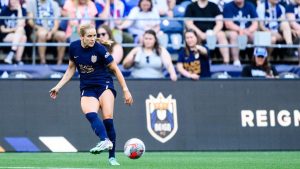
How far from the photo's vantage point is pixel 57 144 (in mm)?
19656

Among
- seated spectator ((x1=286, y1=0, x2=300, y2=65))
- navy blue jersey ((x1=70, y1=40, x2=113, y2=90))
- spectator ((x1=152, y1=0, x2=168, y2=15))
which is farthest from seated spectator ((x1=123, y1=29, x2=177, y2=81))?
navy blue jersey ((x1=70, y1=40, x2=113, y2=90))

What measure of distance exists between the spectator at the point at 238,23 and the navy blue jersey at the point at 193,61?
1528mm

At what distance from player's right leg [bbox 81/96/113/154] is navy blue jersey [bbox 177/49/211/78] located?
630cm

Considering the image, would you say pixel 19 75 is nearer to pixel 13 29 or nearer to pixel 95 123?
pixel 13 29

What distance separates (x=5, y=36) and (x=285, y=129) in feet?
21.7

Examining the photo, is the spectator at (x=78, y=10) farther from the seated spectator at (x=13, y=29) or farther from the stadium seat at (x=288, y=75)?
the stadium seat at (x=288, y=75)

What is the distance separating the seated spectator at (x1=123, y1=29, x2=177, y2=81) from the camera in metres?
20.2

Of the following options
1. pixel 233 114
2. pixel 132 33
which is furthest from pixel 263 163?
pixel 132 33

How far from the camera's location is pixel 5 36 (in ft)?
68.5

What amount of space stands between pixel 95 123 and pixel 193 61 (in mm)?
6735

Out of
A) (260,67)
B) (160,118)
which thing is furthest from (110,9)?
(260,67)

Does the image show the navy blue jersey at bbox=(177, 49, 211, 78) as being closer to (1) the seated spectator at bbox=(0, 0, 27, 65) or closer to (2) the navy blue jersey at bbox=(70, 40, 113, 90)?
(1) the seated spectator at bbox=(0, 0, 27, 65)

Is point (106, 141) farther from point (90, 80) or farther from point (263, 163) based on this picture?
point (263, 163)

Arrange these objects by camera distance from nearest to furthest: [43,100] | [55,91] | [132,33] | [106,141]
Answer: [106,141] < [55,91] < [43,100] < [132,33]
